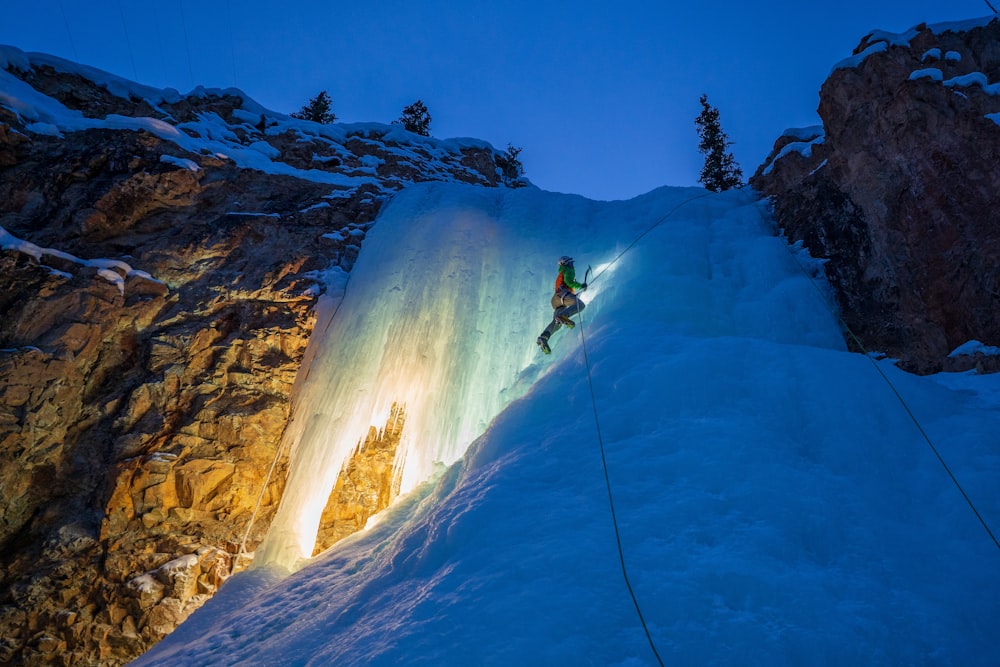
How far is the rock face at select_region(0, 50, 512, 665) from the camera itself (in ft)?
23.9

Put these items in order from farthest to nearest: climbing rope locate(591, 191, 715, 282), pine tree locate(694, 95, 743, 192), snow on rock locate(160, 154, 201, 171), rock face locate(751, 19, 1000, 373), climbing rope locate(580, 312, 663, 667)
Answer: pine tree locate(694, 95, 743, 192), snow on rock locate(160, 154, 201, 171), climbing rope locate(591, 191, 715, 282), rock face locate(751, 19, 1000, 373), climbing rope locate(580, 312, 663, 667)

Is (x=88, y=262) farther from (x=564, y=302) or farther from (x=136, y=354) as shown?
(x=564, y=302)

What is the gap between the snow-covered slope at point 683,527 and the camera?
2301mm

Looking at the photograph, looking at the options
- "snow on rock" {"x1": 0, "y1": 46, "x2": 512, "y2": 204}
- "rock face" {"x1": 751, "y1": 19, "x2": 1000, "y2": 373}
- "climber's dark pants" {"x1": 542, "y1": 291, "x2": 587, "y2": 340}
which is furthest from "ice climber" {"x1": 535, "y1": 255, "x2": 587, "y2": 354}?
"snow on rock" {"x1": 0, "y1": 46, "x2": 512, "y2": 204}

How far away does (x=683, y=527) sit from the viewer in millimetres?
2805

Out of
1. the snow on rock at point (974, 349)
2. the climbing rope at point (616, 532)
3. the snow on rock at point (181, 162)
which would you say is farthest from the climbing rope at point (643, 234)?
the snow on rock at point (181, 162)

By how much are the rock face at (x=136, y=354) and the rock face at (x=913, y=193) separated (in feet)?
24.5

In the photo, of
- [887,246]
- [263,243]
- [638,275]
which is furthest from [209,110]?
[887,246]

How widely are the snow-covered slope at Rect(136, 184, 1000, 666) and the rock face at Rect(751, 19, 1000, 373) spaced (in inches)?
40.3

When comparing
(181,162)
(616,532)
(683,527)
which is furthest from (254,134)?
(683,527)

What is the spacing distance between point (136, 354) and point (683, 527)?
8891mm

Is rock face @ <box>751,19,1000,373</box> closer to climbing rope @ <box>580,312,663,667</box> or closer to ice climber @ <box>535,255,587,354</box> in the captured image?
ice climber @ <box>535,255,587,354</box>

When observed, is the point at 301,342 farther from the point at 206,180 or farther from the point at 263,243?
the point at 206,180

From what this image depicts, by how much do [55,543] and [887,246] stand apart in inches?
462
